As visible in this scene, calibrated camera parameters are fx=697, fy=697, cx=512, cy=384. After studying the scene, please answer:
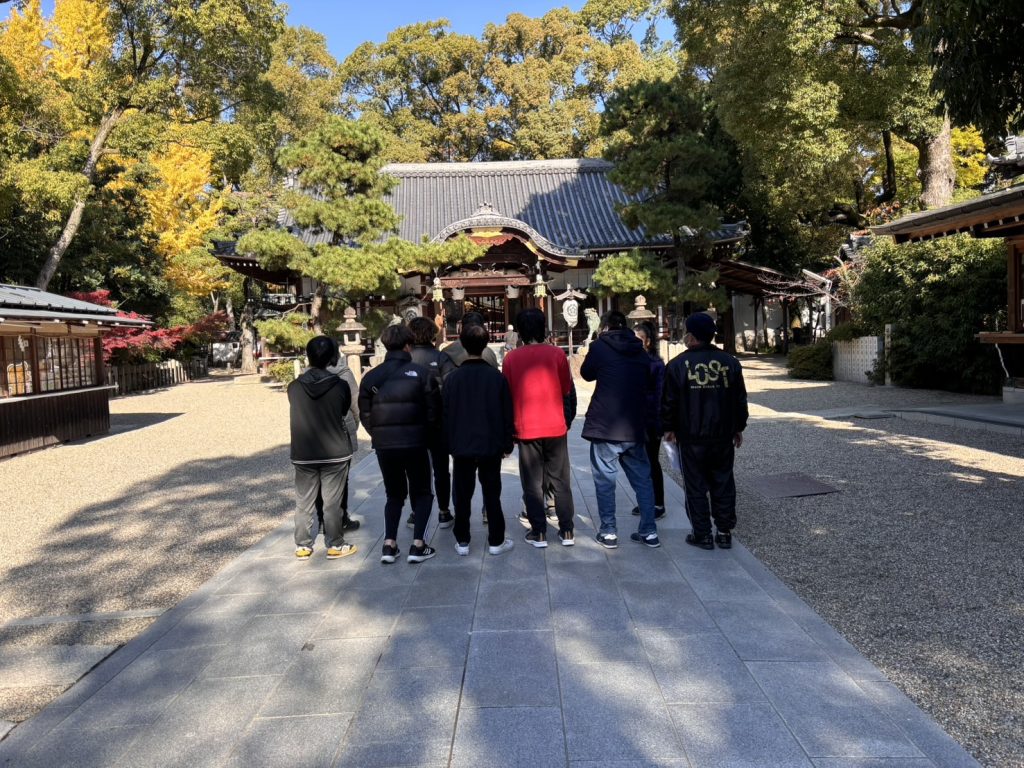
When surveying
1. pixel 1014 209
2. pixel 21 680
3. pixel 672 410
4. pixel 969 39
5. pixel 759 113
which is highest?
pixel 759 113

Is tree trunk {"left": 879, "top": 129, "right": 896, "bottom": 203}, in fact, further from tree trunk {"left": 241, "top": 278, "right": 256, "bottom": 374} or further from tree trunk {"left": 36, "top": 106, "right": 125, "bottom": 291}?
tree trunk {"left": 241, "top": 278, "right": 256, "bottom": 374}

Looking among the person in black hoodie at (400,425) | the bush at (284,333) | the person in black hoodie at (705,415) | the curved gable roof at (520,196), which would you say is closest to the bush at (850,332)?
the curved gable roof at (520,196)

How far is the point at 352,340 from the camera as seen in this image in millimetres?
→ 15484

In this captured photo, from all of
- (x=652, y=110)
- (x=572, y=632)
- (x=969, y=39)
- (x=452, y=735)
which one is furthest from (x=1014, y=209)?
(x=652, y=110)

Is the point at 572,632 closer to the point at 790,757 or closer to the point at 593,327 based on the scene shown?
the point at 790,757

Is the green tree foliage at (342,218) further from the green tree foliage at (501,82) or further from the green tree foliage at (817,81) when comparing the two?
the green tree foliage at (501,82)

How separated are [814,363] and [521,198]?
1350 cm

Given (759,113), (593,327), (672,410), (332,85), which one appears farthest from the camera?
(332,85)

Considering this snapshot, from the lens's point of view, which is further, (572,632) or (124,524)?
(124,524)

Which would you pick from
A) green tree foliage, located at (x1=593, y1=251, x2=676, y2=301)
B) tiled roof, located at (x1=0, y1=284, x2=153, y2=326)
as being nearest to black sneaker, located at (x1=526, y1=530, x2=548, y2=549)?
tiled roof, located at (x1=0, y1=284, x2=153, y2=326)

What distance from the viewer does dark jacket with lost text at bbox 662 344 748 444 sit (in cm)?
420

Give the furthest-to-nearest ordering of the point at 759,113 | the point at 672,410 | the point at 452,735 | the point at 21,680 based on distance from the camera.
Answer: the point at 759,113 < the point at 672,410 < the point at 21,680 < the point at 452,735

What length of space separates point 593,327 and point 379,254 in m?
6.28

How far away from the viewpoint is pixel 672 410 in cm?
431
